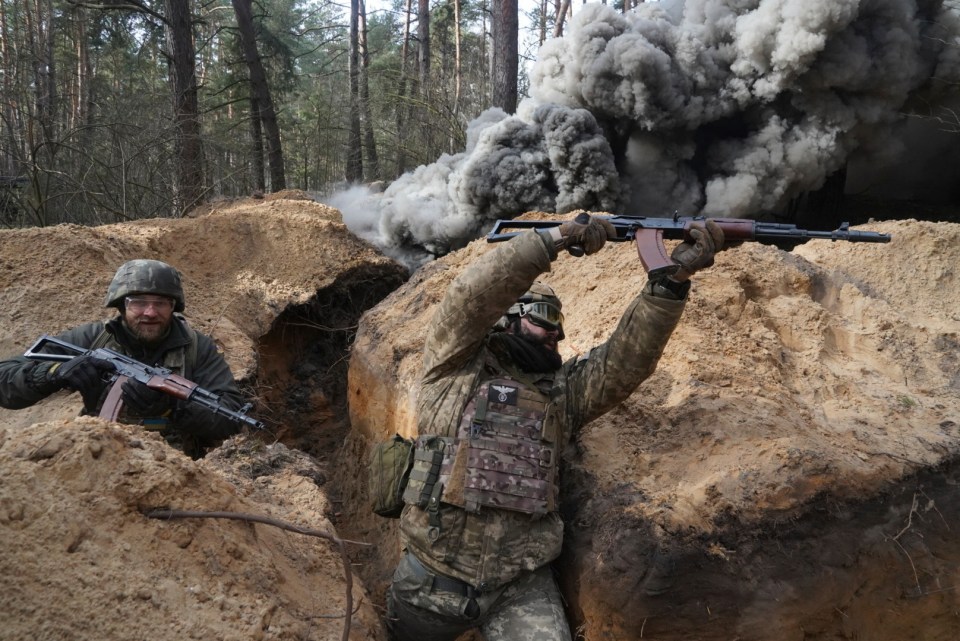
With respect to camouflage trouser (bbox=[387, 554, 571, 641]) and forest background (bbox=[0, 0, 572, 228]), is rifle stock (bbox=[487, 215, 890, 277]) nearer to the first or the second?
camouflage trouser (bbox=[387, 554, 571, 641])

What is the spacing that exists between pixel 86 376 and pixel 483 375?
229 centimetres

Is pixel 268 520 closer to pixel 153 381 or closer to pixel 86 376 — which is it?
pixel 153 381

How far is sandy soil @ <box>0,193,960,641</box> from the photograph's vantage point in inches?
105

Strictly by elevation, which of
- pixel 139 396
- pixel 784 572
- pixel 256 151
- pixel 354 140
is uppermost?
pixel 354 140

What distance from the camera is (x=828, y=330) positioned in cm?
506

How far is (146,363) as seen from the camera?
4.28 metres

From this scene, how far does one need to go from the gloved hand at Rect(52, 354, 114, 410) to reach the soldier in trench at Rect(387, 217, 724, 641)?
6.45ft

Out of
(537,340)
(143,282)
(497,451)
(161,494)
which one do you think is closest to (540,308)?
(537,340)

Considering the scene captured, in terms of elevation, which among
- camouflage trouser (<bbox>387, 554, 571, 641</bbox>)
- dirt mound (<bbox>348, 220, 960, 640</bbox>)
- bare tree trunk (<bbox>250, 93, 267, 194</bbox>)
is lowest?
camouflage trouser (<bbox>387, 554, 571, 641</bbox>)

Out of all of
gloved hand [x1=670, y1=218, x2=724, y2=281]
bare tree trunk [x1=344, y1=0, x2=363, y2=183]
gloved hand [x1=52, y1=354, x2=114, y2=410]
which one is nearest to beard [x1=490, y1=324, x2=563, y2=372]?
gloved hand [x1=670, y1=218, x2=724, y2=281]

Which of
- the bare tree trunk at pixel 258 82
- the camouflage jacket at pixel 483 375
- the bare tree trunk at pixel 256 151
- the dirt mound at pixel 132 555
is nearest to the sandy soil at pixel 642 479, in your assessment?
the dirt mound at pixel 132 555

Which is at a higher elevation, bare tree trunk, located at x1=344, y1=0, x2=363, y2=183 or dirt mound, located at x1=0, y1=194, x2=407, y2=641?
bare tree trunk, located at x1=344, y1=0, x2=363, y2=183

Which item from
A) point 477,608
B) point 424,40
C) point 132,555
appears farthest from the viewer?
point 424,40

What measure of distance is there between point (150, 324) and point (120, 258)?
3320 mm
